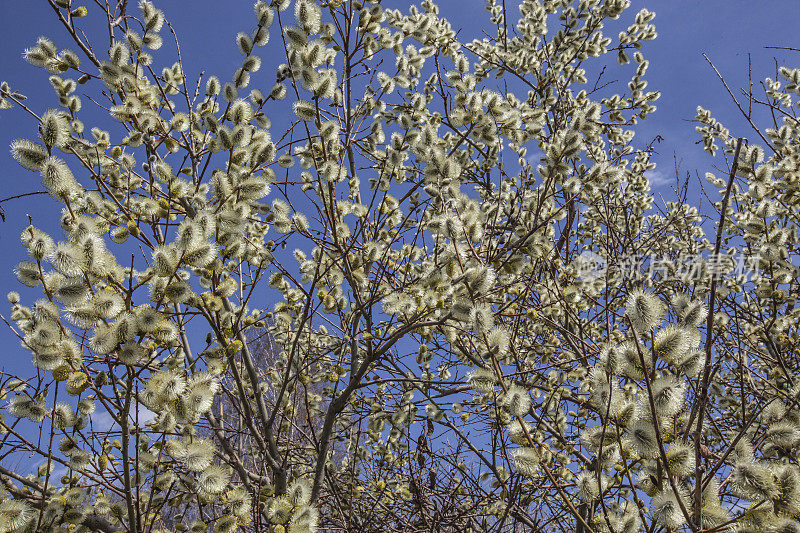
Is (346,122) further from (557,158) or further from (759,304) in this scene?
(759,304)

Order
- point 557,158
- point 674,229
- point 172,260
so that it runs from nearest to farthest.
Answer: point 172,260 < point 557,158 < point 674,229

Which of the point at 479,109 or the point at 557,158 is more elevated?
the point at 479,109

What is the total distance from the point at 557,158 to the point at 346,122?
5.06ft

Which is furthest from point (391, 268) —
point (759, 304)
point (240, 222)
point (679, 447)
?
point (759, 304)

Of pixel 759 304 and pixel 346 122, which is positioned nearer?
pixel 346 122

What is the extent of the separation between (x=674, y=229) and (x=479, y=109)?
3.93 m

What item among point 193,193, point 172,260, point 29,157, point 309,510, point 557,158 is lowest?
point 309,510

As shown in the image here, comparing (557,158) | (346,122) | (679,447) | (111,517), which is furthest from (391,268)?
(679,447)

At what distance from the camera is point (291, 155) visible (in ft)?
8.64

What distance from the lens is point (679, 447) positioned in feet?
4.49

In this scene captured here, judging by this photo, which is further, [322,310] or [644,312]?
[322,310]

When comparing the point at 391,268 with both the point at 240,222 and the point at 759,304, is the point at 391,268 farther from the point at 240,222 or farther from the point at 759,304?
the point at 759,304

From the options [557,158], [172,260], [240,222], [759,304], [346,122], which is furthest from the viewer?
[759,304]

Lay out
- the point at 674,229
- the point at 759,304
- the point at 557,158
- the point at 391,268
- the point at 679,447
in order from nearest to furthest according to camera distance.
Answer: the point at 679,447 < the point at 557,158 < the point at 391,268 < the point at 759,304 < the point at 674,229
